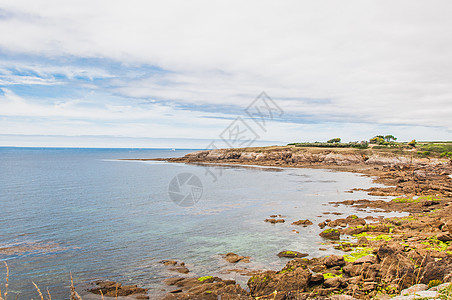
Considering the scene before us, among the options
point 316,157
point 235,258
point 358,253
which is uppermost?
point 316,157

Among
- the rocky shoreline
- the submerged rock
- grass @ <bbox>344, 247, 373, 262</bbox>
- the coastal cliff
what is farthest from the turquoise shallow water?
the coastal cliff

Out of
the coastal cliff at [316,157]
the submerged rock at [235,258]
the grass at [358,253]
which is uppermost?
the coastal cliff at [316,157]

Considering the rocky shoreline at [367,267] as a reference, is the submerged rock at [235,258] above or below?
below

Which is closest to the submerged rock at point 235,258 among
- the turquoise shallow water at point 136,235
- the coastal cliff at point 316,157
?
the turquoise shallow water at point 136,235

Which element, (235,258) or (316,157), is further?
(316,157)

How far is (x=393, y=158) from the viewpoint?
97.4 metres

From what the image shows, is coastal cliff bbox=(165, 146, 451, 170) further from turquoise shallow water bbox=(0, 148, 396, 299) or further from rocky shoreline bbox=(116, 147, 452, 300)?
rocky shoreline bbox=(116, 147, 452, 300)

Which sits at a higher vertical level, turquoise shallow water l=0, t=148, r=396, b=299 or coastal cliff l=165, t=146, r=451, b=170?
coastal cliff l=165, t=146, r=451, b=170

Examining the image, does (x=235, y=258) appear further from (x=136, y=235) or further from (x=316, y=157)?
(x=316, y=157)

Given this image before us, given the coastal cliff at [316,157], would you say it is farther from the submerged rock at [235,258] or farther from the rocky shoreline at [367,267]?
the submerged rock at [235,258]

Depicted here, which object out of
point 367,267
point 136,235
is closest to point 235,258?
point 367,267

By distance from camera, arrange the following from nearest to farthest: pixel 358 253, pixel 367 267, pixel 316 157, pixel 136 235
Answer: pixel 367 267
pixel 358 253
pixel 136 235
pixel 316 157

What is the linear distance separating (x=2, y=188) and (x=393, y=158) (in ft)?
332

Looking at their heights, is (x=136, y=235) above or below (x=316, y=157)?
below
